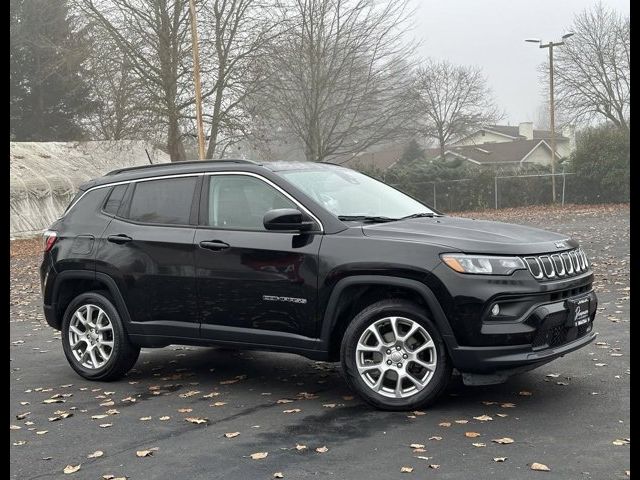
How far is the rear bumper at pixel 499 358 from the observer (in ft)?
18.2

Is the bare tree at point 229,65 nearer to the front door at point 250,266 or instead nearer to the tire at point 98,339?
the tire at point 98,339

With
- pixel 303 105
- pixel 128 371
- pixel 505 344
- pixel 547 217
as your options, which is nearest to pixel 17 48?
pixel 303 105

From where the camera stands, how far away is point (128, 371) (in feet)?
25.0

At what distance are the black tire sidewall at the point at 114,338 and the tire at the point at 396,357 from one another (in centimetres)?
220

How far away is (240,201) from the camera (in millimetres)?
6742

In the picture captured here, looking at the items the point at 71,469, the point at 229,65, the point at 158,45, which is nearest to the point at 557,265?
the point at 71,469

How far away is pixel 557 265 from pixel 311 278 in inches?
67.9

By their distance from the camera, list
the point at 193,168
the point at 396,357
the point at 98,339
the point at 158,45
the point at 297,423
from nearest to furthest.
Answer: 1. the point at 297,423
2. the point at 396,357
3. the point at 193,168
4. the point at 98,339
5. the point at 158,45

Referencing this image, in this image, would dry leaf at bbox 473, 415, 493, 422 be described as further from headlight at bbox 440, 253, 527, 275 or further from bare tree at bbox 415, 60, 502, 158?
bare tree at bbox 415, 60, 502, 158

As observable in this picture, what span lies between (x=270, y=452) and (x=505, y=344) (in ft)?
5.56

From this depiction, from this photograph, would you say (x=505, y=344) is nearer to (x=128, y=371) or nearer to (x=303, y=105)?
(x=128, y=371)

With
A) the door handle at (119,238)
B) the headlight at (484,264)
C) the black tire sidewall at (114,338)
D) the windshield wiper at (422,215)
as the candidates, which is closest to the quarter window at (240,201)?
the door handle at (119,238)

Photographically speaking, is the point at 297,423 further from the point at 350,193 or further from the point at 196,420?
the point at 350,193

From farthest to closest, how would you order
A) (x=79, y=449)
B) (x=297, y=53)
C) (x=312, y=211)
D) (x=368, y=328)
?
1. (x=297, y=53)
2. (x=312, y=211)
3. (x=368, y=328)
4. (x=79, y=449)
